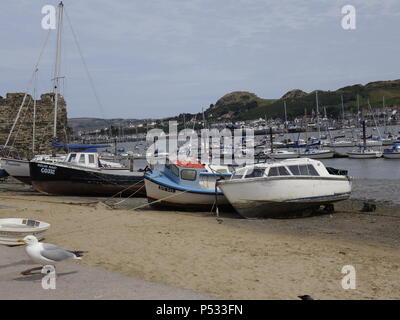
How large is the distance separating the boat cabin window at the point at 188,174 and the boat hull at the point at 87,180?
23.1 ft

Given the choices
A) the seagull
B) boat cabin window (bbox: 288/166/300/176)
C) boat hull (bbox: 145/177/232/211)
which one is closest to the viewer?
the seagull

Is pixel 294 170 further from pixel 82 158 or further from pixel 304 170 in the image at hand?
pixel 82 158

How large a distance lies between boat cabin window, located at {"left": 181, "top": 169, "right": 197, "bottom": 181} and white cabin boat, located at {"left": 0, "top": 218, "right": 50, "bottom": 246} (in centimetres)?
935

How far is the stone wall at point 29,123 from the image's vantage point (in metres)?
55.9

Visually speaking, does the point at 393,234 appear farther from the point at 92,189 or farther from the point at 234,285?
the point at 92,189

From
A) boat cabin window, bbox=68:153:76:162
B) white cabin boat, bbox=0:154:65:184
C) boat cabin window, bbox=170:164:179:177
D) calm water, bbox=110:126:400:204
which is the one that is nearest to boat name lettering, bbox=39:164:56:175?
boat cabin window, bbox=68:153:76:162

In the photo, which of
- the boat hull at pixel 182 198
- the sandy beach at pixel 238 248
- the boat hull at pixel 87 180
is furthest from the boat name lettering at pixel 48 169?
the boat hull at pixel 182 198

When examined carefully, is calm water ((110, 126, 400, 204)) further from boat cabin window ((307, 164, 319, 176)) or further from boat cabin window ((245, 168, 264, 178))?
boat cabin window ((245, 168, 264, 178))

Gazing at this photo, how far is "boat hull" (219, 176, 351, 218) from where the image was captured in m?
19.0

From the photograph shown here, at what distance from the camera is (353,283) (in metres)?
9.67

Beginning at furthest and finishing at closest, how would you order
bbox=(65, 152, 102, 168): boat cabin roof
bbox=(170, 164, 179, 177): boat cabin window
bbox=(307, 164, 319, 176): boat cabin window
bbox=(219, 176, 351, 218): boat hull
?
bbox=(65, 152, 102, 168): boat cabin roof → bbox=(170, 164, 179, 177): boat cabin window → bbox=(307, 164, 319, 176): boat cabin window → bbox=(219, 176, 351, 218): boat hull

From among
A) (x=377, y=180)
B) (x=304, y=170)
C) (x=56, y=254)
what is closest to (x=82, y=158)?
(x=304, y=170)

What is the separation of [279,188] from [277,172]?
2.07 ft

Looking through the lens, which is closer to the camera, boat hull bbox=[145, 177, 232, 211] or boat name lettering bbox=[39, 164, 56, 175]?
boat hull bbox=[145, 177, 232, 211]
